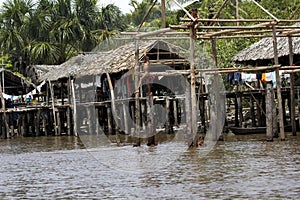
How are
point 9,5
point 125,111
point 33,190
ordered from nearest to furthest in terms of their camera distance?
point 33,190 → point 125,111 → point 9,5

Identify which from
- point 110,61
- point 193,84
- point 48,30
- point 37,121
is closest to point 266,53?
point 110,61

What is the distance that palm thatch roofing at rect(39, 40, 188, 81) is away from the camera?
24.0 meters

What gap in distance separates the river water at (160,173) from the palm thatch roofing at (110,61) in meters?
6.22

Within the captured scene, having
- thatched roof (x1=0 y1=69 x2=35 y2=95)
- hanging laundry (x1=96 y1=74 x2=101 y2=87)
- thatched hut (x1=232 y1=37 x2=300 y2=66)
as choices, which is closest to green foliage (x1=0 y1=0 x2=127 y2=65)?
thatched roof (x1=0 y1=69 x2=35 y2=95)

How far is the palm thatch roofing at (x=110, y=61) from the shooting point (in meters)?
24.0

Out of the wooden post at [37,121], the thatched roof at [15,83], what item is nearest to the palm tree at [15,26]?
the thatched roof at [15,83]

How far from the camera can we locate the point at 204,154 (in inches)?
598

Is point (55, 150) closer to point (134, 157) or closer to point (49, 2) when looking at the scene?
point (134, 157)

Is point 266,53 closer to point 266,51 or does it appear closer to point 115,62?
point 266,51

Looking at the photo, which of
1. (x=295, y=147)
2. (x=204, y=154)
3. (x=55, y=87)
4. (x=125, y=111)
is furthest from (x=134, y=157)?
(x=55, y=87)

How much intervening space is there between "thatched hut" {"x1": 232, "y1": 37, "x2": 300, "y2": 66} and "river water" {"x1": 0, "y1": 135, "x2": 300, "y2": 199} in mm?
4348

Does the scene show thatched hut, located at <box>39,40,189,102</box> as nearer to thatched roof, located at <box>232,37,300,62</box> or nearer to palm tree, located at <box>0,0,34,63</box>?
thatched roof, located at <box>232,37,300,62</box>

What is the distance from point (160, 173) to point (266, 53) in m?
11.4

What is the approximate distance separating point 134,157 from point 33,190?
4773 millimetres
